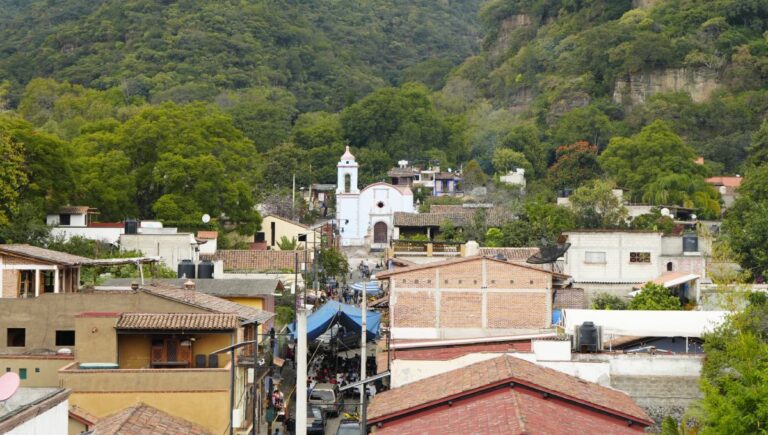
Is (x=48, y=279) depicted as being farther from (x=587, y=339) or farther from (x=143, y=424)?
(x=587, y=339)

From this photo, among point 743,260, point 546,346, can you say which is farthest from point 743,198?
point 546,346

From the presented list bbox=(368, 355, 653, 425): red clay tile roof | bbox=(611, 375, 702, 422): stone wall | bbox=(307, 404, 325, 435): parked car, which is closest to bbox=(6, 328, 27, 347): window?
bbox=(307, 404, 325, 435): parked car

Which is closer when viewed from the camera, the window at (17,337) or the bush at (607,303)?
the window at (17,337)

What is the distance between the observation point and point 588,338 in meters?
32.0

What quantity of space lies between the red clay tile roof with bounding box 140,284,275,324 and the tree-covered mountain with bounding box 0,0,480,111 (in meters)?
108

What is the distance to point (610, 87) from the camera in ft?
434

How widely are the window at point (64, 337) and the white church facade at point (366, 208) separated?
5999cm

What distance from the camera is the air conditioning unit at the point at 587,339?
105 feet

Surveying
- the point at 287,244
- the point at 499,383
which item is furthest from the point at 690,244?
the point at 499,383

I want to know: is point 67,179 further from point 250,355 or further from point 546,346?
point 546,346

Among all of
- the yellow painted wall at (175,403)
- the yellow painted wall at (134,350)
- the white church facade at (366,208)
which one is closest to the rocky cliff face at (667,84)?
the white church facade at (366,208)

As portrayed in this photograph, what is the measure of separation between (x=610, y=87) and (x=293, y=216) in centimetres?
4957

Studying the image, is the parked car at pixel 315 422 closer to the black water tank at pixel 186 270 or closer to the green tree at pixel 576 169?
the black water tank at pixel 186 270

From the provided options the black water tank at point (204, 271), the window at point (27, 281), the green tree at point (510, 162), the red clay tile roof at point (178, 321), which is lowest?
the red clay tile roof at point (178, 321)
